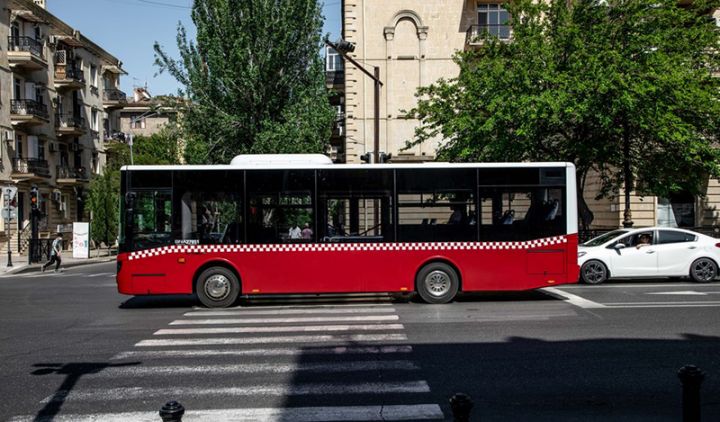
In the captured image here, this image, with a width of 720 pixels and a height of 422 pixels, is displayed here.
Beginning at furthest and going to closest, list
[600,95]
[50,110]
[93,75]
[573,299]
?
1. [93,75]
2. [50,110]
3. [600,95]
4. [573,299]

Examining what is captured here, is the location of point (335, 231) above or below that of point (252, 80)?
below

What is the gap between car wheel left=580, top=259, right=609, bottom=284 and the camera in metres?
17.2

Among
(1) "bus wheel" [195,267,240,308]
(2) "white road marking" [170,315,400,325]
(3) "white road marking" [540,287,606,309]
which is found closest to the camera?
(2) "white road marking" [170,315,400,325]

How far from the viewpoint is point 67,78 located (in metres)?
45.9

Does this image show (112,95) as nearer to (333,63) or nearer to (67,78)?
(67,78)

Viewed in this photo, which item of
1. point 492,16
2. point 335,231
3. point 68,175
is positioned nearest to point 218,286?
point 335,231

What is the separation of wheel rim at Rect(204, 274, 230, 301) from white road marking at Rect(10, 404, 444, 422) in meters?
7.31

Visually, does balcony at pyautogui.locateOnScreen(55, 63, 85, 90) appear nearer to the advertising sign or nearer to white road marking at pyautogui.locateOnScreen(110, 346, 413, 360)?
the advertising sign

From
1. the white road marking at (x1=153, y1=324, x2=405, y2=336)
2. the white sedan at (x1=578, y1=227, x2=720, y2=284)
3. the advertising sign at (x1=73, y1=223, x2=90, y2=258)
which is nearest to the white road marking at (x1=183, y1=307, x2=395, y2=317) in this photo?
the white road marking at (x1=153, y1=324, x2=405, y2=336)

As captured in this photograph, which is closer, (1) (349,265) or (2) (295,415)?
(2) (295,415)

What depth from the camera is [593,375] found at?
747 centimetres

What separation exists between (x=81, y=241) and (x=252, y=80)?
1305cm

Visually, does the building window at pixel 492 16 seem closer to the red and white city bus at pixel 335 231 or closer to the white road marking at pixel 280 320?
the red and white city bus at pixel 335 231

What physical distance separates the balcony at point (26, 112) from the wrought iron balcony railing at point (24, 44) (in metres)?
3.13
